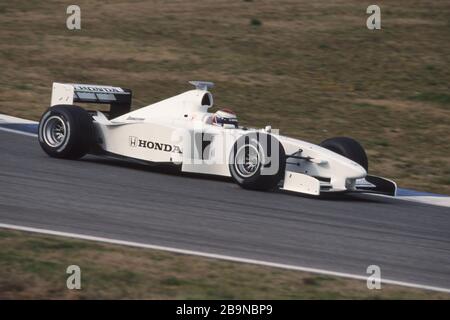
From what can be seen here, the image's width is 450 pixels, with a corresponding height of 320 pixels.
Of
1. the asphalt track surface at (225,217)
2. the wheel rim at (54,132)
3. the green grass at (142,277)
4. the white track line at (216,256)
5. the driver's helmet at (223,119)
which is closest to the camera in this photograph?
the green grass at (142,277)

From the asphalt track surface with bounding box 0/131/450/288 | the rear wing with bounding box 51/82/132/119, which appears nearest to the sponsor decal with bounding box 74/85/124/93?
the rear wing with bounding box 51/82/132/119

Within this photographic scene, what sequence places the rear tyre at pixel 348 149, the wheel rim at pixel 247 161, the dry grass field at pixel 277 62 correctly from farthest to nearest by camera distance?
the dry grass field at pixel 277 62 < the rear tyre at pixel 348 149 < the wheel rim at pixel 247 161

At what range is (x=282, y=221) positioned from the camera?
1003cm

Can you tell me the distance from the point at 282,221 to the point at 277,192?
171 cm

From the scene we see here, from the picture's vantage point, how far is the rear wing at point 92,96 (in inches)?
507

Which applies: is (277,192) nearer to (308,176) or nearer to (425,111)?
(308,176)

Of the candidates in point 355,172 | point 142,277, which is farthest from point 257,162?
point 142,277

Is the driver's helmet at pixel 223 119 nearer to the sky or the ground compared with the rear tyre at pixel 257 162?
nearer to the sky

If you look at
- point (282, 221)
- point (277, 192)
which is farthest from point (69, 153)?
point (282, 221)

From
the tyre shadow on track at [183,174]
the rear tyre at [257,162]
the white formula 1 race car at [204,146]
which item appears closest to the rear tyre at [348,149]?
the white formula 1 race car at [204,146]

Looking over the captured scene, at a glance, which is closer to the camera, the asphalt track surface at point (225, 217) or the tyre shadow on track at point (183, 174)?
the asphalt track surface at point (225, 217)

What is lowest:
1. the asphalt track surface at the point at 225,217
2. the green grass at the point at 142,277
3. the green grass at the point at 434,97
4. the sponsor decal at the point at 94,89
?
the green grass at the point at 142,277

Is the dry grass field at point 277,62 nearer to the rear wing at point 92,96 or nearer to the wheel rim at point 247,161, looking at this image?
the wheel rim at point 247,161

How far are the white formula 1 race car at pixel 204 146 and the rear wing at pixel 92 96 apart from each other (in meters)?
0.01
